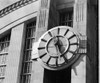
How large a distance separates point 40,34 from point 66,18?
2750 millimetres

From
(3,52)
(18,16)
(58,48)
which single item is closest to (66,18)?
(58,48)

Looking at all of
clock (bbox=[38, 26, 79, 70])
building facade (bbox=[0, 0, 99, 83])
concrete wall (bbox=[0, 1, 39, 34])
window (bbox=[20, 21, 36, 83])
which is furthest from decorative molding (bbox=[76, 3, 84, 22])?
window (bbox=[20, 21, 36, 83])

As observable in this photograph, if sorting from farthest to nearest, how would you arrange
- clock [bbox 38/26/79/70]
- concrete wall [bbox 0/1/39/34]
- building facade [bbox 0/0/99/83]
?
concrete wall [bbox 0/1/39/34] < building facade [bbox 0/0/99/83] < clock [bbox 38/26/79/70]

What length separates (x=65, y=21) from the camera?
23422 mm

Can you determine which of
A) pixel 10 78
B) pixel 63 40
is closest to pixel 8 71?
pixel 10 78

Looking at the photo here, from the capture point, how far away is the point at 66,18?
77.5 ft

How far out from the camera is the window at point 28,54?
2345cm

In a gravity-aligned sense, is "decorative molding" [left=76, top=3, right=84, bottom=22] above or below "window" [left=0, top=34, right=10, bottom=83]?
above

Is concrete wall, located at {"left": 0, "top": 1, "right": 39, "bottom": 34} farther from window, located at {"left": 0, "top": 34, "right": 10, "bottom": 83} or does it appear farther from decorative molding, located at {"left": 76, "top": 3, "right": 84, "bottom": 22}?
decorative molding, located at {"left": 76, "top": 3, "right": 84, "bottom": 22}

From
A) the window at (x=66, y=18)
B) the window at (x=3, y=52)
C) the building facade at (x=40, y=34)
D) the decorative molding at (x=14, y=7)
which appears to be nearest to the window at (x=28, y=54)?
the building facade at (x=40, y=34)

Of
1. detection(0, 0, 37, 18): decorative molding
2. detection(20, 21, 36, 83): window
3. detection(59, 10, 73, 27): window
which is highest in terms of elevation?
detection(0, 0, 37, 18): decorative molding

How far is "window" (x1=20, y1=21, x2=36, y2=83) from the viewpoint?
76.9 feet

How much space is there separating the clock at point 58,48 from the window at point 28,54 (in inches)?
115

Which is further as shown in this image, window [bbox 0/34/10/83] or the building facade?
window [bbox 0/34/10/83]
